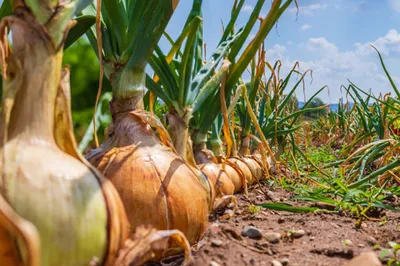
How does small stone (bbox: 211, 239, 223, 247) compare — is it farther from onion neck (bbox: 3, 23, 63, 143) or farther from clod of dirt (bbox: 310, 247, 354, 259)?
onion neck (bbox: 3, 23, 63, 143)

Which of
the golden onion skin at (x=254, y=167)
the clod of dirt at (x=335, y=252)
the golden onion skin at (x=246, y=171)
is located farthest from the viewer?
the golden onion skin at (x=254, y=167)

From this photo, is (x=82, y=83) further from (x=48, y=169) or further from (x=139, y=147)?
(x=48, y=169)

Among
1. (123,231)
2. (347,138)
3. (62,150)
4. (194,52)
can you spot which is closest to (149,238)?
(123,231)

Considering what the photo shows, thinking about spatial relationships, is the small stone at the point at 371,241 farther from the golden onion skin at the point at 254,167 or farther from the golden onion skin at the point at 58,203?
the golden onion skin at the point at 254,167

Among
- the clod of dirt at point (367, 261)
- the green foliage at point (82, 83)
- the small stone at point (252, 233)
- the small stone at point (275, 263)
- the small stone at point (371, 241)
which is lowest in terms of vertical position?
the small stone at point (371, 241)

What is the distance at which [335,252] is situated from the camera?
1.04 meters

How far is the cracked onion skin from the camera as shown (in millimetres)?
985

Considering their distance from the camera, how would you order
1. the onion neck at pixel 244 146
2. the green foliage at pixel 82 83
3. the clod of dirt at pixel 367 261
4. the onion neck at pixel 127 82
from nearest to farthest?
the clod of dirt at pixel 367 261 < the onion neck at pixel 127 82 < the green foliage at pixel 82 83 < the onion neck at pixel 244 146

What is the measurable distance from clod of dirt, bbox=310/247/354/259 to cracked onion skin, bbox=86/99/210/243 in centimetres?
27

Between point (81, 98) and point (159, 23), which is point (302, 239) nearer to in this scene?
point (159, 23)

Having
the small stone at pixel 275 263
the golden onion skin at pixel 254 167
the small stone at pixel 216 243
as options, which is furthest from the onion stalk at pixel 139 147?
the golden onion skin at pixel 254 167

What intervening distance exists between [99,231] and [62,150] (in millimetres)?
147

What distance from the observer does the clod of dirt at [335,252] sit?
1029 mm

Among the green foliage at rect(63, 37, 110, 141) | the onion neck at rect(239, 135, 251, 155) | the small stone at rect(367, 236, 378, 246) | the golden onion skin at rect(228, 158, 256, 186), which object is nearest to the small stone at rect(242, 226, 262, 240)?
the small stone at rect(367, 236, 378, 246)
